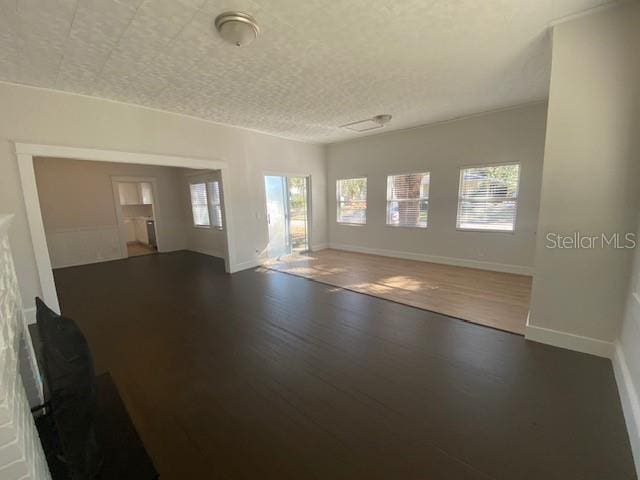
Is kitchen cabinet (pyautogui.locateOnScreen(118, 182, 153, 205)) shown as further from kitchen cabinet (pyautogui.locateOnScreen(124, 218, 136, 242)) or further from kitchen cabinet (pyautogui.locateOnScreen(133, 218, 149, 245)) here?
kitchen cabinet (pyautogui.locateOnScreen(124, 218, 136, 242))

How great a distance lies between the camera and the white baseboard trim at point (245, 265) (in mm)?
5391

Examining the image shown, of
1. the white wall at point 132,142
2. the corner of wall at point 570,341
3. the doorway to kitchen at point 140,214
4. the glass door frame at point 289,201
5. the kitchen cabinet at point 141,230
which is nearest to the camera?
the corner of wall at point 570,341

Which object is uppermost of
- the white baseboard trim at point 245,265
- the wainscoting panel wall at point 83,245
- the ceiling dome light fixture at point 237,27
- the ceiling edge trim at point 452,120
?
the ceiling edge trim at point 452,120

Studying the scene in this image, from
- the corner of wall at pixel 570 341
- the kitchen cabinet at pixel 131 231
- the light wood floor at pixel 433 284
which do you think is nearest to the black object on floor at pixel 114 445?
the light wood floor at pixel 433 284

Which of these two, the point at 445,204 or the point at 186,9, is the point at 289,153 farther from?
the point at 186,9

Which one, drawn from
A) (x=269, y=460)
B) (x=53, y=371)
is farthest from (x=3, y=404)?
(x=269, y=460)

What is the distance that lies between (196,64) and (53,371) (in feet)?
9.38

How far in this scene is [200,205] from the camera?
7211 mm

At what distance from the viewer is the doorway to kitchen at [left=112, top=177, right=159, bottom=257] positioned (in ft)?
24.1

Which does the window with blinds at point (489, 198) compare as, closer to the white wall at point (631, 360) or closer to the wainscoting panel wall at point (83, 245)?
the white wall at point (631, 360)

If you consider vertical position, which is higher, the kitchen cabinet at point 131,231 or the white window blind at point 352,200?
the white window blind at point 352,200

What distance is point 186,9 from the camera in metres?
1.94

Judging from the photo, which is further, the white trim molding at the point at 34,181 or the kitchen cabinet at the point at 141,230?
the kitchen cabinet at the point at 141,230

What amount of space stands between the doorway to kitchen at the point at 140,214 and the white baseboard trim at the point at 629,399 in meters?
8.68
